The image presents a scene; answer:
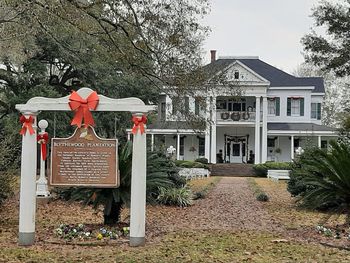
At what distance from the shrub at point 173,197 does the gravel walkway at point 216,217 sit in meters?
0.31

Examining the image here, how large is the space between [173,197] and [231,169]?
25983mm

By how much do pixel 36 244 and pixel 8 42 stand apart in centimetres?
1120

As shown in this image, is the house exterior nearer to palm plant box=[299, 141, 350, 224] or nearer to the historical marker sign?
palm plant box=[299, 141, 350, 224]

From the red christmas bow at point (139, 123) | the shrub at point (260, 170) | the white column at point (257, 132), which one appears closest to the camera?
the red christmas bow at point (139, 123)

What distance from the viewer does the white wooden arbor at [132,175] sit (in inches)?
336

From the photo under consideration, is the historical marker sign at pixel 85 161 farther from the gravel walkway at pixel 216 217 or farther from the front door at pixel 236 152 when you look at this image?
the front door at pixel 236 152

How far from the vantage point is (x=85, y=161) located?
884cm

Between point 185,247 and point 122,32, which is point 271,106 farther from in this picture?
point 185,247

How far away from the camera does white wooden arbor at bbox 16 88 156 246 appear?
8.55 m

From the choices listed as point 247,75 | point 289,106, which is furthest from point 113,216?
point 289,106

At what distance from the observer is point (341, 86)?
192 feet

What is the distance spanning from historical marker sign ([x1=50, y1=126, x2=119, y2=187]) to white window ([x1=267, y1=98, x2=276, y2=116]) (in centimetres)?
3898

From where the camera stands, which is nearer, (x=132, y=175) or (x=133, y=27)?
(x=132, y=175)

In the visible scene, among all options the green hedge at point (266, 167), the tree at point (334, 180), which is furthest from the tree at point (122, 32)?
the green hedge at point (266, 167)
